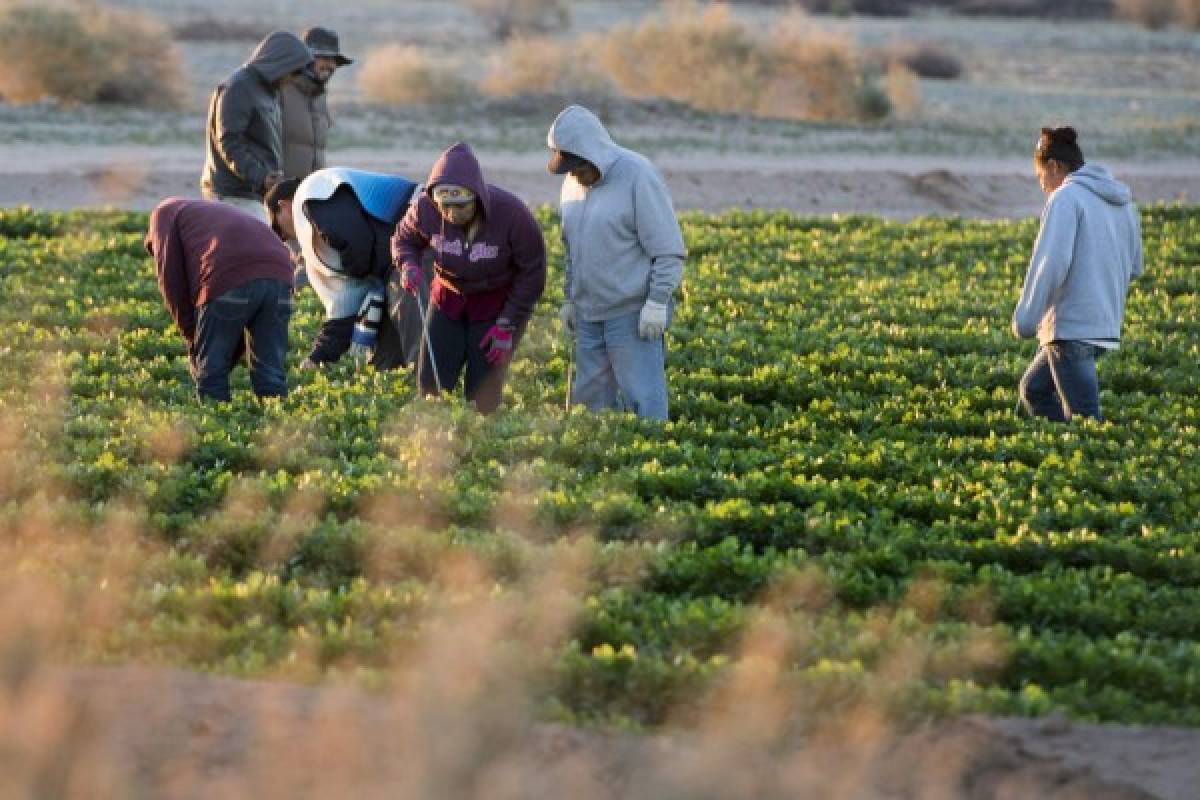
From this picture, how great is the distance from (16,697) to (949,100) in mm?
44505

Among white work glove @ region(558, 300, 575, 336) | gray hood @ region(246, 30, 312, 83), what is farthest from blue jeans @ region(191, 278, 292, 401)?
gray hood @ region(246, 30, 312, 83)

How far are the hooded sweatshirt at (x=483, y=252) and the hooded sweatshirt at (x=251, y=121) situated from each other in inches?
125

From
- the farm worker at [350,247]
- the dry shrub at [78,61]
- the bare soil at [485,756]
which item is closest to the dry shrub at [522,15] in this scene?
the dry shrub at [78,61]

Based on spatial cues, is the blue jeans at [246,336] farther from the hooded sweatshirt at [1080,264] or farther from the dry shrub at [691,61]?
the dry shrub at [691,61]

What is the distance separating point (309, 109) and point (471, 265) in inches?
183

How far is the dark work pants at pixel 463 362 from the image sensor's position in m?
10.9

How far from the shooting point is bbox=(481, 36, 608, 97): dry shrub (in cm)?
4312

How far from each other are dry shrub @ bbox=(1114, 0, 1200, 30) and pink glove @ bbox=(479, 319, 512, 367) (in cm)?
7122

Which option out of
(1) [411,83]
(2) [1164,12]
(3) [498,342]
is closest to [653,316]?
(3) [498,342]

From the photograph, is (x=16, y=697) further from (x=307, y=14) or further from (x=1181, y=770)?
(x=307, y=14)

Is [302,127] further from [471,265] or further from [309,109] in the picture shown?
[471,265]

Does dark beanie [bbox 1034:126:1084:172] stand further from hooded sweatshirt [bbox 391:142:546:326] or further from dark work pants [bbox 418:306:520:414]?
dark work pants [bbox 418:306:520:414]

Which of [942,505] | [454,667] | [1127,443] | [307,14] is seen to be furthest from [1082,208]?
[307,14]

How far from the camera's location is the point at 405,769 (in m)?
5.49
